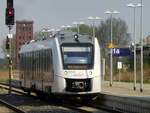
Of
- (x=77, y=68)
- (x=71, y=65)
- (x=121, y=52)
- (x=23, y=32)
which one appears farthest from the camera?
(x=23, y=32)

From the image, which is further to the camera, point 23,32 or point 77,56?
point 23,32

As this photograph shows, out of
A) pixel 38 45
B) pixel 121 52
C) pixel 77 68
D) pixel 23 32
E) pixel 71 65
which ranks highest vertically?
pixel 23 32

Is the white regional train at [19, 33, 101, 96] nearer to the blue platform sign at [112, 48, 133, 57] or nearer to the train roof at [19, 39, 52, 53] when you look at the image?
the train roof at [19, 39, 52, 53]

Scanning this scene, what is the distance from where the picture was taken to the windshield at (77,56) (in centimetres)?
2636

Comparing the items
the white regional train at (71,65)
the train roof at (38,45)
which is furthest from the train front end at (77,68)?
the train roof at (38,45)

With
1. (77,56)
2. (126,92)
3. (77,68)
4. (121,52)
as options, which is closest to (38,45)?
(77,56)

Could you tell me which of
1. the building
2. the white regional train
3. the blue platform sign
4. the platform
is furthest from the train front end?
the building

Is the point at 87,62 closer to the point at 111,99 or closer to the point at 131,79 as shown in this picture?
the point at 111,99

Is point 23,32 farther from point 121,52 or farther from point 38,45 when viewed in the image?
point 38,45

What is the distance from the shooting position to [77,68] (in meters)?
26.2

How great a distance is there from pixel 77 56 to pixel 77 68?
2.38ft

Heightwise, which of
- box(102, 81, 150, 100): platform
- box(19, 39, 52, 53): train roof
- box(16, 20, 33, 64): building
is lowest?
box(102, 81, 150, 100): platform

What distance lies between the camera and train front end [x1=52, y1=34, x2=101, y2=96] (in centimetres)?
2594

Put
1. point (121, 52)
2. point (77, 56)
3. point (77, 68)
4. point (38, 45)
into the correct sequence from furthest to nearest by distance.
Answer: point (121, 52)
point (38, 45)
point (77, 56)
point (77, 68)
